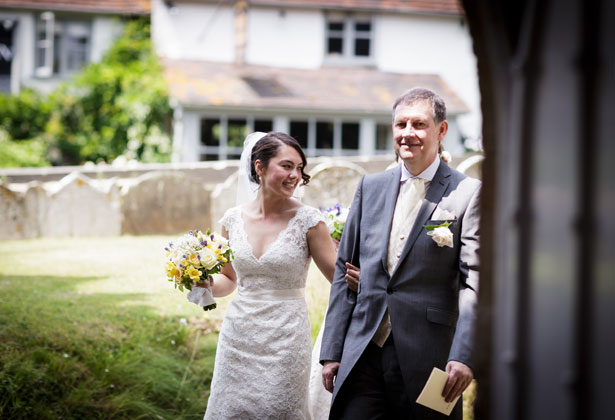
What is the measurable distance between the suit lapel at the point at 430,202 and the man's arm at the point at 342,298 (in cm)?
42

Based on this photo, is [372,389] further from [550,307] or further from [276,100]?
[276,100]

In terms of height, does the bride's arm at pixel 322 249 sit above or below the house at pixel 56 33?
below

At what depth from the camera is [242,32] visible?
23.4 metres

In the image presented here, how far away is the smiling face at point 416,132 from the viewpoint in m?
3.90

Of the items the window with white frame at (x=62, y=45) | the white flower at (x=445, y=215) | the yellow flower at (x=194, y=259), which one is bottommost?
the yellow flower at (x=194, y=259)

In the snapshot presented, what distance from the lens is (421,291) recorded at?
3.72 meters

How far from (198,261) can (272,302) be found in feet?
1.87

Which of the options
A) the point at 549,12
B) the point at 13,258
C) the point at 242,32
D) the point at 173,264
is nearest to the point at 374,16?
the point at 242,32

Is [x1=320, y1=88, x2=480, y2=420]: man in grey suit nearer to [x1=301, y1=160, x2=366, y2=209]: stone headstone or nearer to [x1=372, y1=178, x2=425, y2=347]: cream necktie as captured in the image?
[x1=372, y1=178, x2=425, y2=347]: cream necktie

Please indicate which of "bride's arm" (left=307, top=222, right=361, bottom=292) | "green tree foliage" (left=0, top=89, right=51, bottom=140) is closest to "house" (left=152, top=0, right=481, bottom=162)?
"green tree foliage" (left=0, top=89, right=51, bottom=140)

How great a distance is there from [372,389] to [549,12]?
2.53 m

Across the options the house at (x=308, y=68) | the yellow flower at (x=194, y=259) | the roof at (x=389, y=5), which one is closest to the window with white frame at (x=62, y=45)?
the house at (x=308, y=68)

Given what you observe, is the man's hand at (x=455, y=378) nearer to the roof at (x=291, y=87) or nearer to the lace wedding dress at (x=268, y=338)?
the lace wedding dress at (x=268, y=338)

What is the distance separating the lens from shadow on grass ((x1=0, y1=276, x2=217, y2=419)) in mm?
6191
